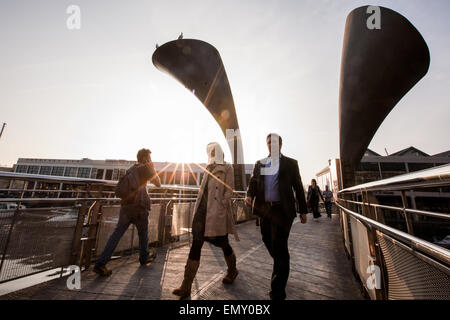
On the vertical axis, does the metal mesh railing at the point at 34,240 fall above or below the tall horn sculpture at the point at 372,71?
below

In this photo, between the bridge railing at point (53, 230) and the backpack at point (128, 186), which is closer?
the bridge railing at point (53, 230)

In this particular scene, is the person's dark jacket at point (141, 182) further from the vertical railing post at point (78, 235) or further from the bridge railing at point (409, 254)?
A: the bridge railing at point (409, 254)

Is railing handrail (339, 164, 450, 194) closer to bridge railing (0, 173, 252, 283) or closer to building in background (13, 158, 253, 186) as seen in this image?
bridge railing (0, 173, 252, 283)

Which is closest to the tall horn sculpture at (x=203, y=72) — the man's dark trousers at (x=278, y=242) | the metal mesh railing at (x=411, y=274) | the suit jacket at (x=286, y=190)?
the suit jacket at (x=286, y=190)

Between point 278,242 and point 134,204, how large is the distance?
7.07ft

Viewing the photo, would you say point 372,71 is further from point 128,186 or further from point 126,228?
Result: point 126,228

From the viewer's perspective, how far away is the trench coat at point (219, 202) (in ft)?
7.67

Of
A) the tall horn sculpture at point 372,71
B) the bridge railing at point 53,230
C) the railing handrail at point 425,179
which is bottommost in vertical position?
the bridge railing at point 53,230

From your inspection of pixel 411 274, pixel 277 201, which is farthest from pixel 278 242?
pixel 411 274

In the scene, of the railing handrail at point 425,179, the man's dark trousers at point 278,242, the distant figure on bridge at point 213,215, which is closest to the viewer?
the railing handrail at point 425,179

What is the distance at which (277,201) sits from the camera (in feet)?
7.54

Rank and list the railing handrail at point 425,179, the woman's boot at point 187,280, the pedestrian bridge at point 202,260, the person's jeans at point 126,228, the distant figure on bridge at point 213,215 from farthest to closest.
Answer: the person's jeans at point 126,228
the distant figure on bridge at point 213,215
the woman's boot at point 187,280
the pedestrian bridge at point 202,260
the railing handrail at point 425,179

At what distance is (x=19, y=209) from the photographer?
92.3 inches
